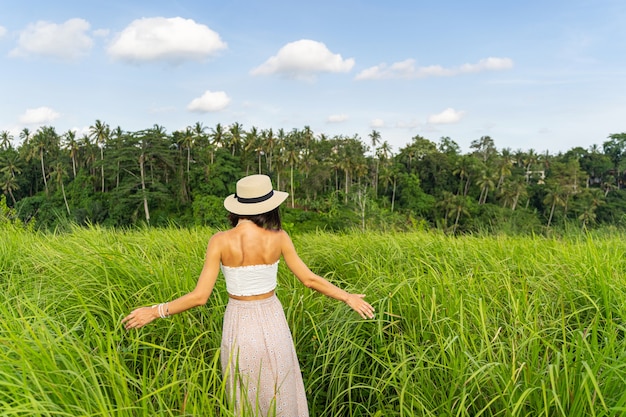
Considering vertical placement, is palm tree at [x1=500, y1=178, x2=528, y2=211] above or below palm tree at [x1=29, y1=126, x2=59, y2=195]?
below

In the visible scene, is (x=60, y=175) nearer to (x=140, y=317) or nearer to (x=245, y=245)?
(x=140, y=317)

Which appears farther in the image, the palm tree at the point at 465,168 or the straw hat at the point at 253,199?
the palm tree at the point at 465,168

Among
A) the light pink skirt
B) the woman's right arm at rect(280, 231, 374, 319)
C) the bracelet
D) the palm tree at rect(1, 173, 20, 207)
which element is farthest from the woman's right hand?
the palm tree at rect(1, 173, 20, 207)

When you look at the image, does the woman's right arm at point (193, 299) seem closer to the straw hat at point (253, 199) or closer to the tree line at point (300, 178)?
the straw hat at point (253, 199)

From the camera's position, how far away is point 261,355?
1960 millimetres

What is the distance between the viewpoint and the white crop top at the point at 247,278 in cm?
194

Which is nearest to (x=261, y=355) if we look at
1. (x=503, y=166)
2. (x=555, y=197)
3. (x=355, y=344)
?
(x=355, y=344)

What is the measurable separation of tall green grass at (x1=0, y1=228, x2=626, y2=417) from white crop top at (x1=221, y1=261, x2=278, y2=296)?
1.10 ft

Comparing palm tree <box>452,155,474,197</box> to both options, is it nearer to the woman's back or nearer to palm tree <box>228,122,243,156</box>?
palm tree <box>228,122,243,156</box>

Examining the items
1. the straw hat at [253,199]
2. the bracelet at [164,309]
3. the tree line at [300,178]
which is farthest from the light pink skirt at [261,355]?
the tree line at [300,178]

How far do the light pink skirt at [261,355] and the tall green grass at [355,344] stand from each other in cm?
17

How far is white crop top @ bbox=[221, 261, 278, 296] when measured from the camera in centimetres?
194

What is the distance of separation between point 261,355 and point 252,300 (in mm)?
287

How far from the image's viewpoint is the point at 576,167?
47250mm
